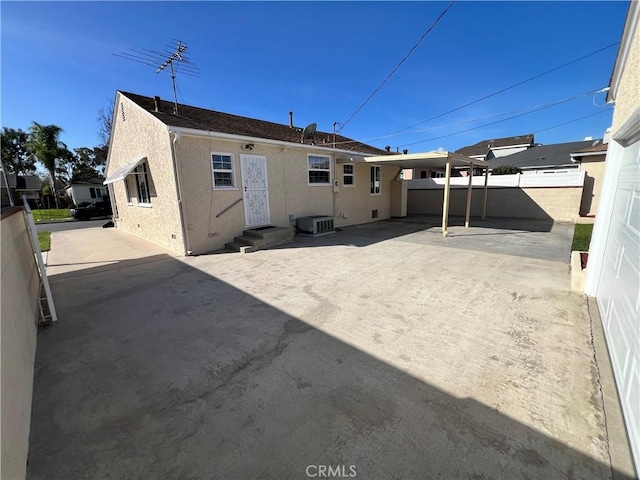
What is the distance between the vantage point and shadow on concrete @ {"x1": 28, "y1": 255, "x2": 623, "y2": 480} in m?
1.72

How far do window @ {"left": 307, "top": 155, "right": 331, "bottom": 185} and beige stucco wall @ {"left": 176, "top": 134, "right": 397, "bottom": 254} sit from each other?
0.21 metres

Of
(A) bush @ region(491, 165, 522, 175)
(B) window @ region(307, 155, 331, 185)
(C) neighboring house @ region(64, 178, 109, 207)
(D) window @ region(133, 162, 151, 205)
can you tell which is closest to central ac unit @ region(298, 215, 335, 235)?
(B) window @ region(307, 155, 331, 185)

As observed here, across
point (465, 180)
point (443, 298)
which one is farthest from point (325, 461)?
point (465, 180)

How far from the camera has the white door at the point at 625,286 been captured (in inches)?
75.9

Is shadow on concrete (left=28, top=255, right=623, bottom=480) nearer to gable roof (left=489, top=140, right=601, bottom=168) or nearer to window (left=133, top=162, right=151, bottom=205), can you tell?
window (left=133, top=162, right=151, bottom=205)

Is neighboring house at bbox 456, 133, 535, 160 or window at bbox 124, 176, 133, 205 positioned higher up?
neighboring house at bbox 456, 133, 535, 160

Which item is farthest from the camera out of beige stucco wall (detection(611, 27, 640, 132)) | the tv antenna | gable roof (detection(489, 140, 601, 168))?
gable roof (detection(489, 140, 601, 168))

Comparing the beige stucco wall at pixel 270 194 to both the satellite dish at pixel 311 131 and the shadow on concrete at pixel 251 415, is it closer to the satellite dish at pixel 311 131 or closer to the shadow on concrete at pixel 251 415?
the satellite dish at pixel 311 131

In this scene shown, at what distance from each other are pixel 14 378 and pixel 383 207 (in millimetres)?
14236

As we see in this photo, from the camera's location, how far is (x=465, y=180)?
14938 mm

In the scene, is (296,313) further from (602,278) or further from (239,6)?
(239,6)

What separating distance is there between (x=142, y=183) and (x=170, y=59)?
4411 mm

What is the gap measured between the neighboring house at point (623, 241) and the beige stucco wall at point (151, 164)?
866 cm

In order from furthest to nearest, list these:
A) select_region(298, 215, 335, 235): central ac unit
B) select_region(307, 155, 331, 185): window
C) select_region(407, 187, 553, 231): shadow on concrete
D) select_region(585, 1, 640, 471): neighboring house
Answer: select_region(407, 187, 553, 231): shadow on concrete → select_region(307, 155, 331, 185): window → select_region(298, 215, 335, 235): central ac unit → select_region(585, 1, 640, 471): neighboring house
